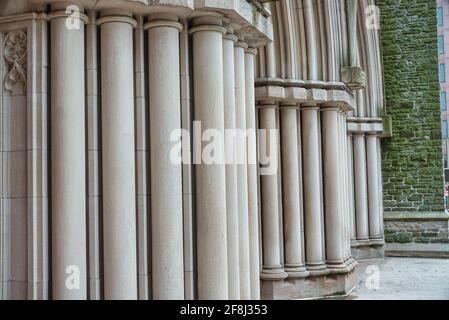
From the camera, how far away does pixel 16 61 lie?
12.1 feet

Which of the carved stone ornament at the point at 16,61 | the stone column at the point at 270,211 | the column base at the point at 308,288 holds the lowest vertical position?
the column base at the point at 308,288

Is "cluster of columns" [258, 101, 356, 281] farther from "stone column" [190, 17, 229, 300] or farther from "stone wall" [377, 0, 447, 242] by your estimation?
"stone wall" [377, 0, 447, 242]

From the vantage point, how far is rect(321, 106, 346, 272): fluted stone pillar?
8227mm

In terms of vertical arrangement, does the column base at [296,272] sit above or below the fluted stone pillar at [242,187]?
below

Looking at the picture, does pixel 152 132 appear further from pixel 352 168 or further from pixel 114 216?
pixel 352 168

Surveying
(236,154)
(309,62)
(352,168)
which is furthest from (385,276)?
(236,154)

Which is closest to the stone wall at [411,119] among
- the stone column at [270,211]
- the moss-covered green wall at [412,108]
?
the moss-covered green wall at [412,108]

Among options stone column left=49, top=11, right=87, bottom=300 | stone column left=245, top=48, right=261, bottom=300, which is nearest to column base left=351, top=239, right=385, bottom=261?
stone column left=245, top=48, right=261, bottom=300

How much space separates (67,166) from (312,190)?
16.7ft

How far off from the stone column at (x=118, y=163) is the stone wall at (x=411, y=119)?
10767mm

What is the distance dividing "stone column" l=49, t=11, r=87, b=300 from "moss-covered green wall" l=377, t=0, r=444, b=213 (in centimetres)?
1101

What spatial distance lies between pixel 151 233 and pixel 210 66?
126 centimetres

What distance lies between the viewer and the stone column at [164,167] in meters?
3.81

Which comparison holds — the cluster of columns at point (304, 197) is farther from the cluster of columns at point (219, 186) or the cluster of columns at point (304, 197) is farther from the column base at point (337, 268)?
the cluster of columns at point (219, 186)
